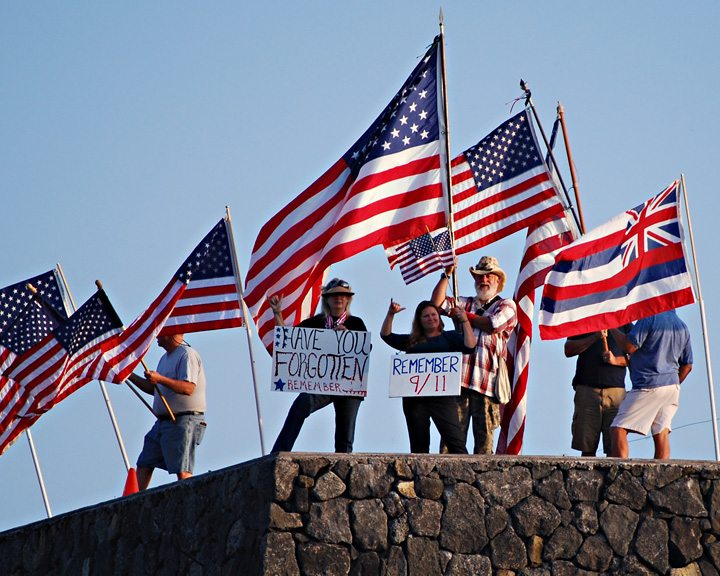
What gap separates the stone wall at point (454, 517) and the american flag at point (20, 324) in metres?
5.57

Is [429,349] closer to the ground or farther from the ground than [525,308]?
closer to the ground

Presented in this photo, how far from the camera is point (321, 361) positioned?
11094 mm

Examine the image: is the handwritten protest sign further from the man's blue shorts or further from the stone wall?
the man's blue shorts

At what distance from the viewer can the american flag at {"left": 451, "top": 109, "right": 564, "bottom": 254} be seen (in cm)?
1309

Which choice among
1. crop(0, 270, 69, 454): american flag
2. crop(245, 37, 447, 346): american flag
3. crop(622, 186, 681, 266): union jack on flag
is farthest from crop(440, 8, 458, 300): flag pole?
crop(0, 270, 69, 454): american flag

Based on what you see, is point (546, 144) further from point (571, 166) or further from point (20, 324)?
point (20, 324)

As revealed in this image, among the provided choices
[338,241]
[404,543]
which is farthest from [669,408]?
[338,241]

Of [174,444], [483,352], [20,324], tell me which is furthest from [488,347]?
[20,324]

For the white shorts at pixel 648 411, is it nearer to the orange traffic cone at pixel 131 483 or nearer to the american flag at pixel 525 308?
the american flag at pixel 525 308

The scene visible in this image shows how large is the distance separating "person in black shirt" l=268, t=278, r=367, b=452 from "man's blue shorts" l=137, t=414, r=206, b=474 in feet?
4.63

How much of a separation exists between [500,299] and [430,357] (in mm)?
1095

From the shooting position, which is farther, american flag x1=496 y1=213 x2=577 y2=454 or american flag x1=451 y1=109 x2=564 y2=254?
american flag x1=451 y1=109 x2=564 y2=254

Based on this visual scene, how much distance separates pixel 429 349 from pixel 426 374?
33cm

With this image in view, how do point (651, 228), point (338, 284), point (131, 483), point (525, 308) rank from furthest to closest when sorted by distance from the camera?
point (131, 483) < point (525, 308) < point (651, 228) < point (338, 284)
